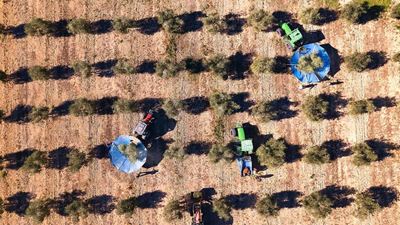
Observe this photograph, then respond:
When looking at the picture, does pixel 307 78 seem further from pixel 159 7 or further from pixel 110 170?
pixel 110 170

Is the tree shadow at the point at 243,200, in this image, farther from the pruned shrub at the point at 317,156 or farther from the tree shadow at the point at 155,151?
the tree shadow at the point at 155,151

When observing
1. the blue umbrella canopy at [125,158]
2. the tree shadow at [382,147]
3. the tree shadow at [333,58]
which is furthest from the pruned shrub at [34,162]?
the tree shadow at [382,147]

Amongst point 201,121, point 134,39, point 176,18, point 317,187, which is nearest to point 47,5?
point 134,39

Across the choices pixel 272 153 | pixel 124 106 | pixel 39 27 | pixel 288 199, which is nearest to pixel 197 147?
pixel 272 153

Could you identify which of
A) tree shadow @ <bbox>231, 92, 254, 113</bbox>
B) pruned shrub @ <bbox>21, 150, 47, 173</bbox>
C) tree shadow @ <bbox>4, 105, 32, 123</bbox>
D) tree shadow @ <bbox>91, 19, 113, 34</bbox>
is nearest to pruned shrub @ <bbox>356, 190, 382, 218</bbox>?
tree shadow @ <bbox>231, 92, 254, 113</bbox>

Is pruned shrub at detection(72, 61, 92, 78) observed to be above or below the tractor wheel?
below

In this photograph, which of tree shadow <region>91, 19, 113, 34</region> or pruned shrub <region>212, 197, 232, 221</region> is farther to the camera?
tree shadow <region>91, 19, 113, 34</region>

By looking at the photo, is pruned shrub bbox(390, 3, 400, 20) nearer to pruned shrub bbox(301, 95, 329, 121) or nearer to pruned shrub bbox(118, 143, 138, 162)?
pruned shrub bbox(301, 95, 329, 121)
